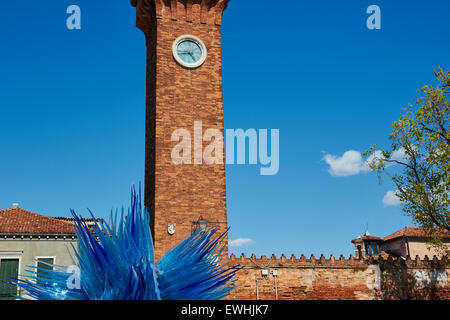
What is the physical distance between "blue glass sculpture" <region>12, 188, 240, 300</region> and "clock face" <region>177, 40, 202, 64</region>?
71.7ft

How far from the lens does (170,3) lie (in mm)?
23125

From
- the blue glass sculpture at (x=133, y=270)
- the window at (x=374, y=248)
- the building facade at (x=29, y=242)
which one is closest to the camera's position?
the blue glass sculpture at (x=133, y=270)

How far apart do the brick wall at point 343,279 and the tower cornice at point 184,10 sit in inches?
470

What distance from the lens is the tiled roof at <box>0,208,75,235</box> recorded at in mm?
22484

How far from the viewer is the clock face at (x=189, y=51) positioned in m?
22.8

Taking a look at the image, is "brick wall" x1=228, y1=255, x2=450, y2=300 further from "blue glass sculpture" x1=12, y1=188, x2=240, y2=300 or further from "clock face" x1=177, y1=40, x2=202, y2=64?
"blue glass sculpture" x1=12, y1=188, x2=240, y2=300

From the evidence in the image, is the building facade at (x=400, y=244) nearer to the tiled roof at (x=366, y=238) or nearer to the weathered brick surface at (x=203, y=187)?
the tiled roof at (x=366, y=238)

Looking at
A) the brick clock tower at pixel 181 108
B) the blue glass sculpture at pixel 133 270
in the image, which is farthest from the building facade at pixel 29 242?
the blue glass sculpture at pixel 133 270

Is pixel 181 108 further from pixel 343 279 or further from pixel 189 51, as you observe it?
pixel 343 279

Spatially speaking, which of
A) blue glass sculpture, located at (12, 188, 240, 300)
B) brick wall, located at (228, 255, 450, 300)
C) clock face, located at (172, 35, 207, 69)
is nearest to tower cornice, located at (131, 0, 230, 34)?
clock face, located at (172, 35, 207, 69)

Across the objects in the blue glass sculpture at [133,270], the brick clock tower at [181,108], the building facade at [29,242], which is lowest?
the blue glass sculpture at [133,270]
